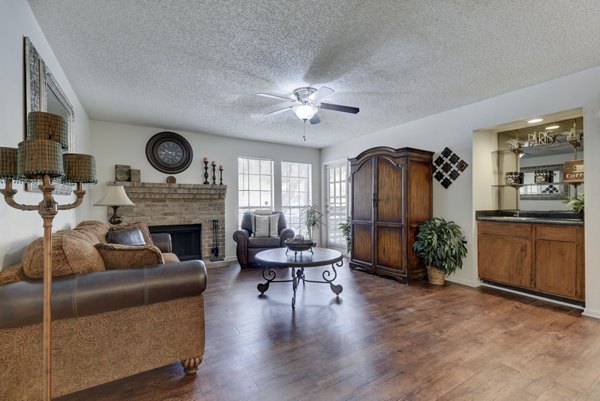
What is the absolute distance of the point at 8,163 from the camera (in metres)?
1.25

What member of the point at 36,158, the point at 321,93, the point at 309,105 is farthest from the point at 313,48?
the point at 36,158

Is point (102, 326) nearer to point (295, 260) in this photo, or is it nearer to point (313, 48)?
point (295, 260)

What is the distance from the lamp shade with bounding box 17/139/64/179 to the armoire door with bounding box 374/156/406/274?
149 inches

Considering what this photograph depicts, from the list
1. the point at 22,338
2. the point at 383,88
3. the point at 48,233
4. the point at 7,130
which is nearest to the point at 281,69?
the point at 383,88

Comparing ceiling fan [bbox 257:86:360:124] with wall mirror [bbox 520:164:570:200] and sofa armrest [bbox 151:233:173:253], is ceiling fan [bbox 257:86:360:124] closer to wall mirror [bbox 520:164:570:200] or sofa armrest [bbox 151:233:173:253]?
sofa armrest [bbox 151:233:173:253]

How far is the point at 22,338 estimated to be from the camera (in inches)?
57.1

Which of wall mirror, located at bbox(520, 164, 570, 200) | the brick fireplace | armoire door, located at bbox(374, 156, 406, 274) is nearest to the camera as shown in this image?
wall mirror, located at bbox(520, 164, 570, 200)

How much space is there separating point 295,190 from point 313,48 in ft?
13.9

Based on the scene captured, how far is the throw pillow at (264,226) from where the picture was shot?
522 centimetres

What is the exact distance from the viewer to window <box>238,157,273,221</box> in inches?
230

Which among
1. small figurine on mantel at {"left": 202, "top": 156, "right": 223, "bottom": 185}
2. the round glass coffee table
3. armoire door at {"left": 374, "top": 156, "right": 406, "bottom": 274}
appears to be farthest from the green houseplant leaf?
small figurine on mantel at {"left": 202, "top": 156, "right": 223, "bottom": 185}

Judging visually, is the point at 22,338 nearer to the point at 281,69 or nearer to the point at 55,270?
the point at 55,270

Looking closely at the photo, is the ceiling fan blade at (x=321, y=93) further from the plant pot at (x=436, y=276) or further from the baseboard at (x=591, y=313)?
the baseboard at (x=591, y=313)

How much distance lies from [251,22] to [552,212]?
4.07 metres
